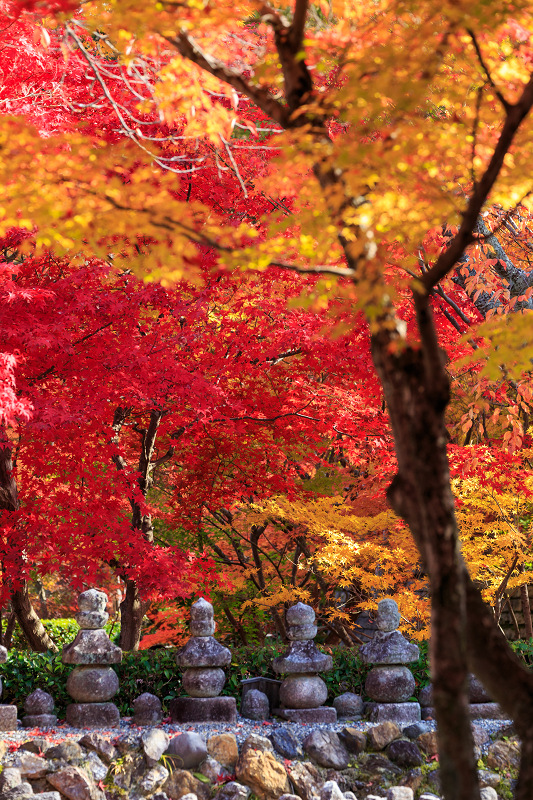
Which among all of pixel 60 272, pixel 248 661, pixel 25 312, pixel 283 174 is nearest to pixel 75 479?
pixel 25 312

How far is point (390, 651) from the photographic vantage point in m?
7.52

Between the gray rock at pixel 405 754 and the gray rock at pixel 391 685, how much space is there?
809 mm

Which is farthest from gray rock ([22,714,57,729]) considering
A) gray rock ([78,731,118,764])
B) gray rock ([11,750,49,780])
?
gray rock ([11,750,49,780])

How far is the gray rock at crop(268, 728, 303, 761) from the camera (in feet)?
20.7

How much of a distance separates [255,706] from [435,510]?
17.1 feet

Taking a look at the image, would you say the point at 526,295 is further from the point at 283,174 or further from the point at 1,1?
the point at 1,1

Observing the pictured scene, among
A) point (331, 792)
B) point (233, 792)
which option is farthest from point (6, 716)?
point (331, 792)

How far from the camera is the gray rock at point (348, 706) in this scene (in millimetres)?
7590

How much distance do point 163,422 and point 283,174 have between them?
638 centimetres

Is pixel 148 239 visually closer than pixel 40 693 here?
No

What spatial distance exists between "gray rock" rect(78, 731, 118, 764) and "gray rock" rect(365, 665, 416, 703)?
9.05ft

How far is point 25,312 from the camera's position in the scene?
646 centimetres

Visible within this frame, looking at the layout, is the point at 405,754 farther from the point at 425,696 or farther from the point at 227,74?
the point at 227,74

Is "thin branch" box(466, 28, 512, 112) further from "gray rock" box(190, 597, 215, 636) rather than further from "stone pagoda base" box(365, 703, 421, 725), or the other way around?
"stone pagoda base" box(365, 703, 421, 725)
